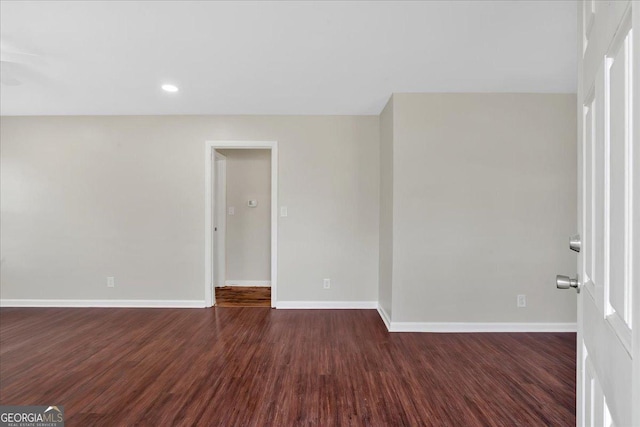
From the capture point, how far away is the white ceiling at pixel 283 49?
185 centimetres

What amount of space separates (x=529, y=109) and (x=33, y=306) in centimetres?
634

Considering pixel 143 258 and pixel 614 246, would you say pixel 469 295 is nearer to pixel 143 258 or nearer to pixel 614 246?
pixel 614 246

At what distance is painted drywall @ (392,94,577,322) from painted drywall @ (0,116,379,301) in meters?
0.75

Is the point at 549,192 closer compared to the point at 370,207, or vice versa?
the point at 549,192

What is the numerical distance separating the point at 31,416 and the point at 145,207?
2440 mm

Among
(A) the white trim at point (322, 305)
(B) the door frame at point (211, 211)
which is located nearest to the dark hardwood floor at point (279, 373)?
(A) the white trim at point (322, 305)

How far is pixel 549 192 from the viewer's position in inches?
123

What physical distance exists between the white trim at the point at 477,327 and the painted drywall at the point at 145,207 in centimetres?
74

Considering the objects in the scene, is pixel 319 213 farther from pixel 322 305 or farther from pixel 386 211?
pixel 322 305

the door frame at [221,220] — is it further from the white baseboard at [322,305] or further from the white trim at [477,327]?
the white trim at [477,327]

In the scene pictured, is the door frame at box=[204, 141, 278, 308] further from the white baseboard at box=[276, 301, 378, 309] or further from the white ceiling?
the white ceiling

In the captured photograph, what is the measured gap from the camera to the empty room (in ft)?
5.86

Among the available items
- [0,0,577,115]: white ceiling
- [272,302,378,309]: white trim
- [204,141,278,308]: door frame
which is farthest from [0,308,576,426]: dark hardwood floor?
[0,0,577,115]: white ceiling

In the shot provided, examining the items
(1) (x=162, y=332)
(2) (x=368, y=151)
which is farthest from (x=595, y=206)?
(1) (x=162, y=332)
